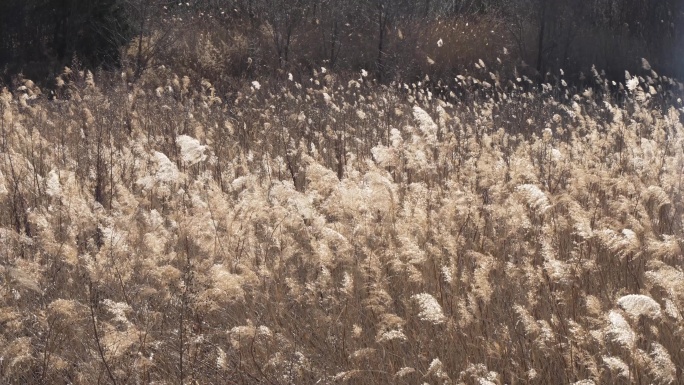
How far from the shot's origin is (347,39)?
17.2 metres

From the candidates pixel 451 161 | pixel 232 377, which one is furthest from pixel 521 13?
pixel 232 377

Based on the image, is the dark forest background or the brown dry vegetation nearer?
the brown dry vegetation

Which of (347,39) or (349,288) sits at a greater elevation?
(347,39)

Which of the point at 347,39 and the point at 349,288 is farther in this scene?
the point at 347,39

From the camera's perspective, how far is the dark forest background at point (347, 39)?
13562 mm

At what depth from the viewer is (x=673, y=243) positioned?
2445 millimetres

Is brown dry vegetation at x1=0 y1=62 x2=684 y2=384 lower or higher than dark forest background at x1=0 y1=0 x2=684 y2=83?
lower

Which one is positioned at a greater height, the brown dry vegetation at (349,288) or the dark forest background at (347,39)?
the dark forest background at (347,39)

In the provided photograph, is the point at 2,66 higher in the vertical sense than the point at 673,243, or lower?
higher

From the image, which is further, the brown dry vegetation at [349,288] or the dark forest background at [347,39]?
the dark forest background at [347,39]

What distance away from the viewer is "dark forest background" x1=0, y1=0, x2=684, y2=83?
44.5 feet

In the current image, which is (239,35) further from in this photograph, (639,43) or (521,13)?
(639,43)

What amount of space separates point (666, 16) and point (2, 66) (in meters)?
11.6

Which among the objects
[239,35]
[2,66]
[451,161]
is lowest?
[451,161]
